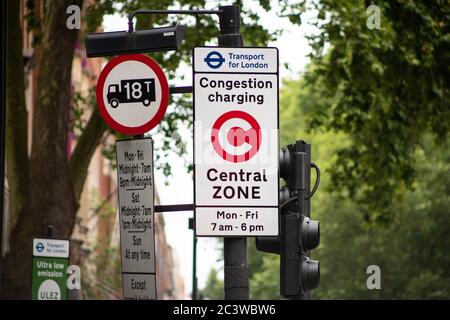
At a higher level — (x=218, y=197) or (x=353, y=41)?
(x=353, y=41)

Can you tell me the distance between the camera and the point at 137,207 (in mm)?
9430

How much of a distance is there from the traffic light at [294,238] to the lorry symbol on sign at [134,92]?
1450 mm

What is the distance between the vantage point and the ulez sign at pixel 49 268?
17.1 meters

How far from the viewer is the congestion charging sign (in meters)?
9.05

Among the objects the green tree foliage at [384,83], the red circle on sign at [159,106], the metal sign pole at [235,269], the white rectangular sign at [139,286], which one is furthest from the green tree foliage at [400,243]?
the metal sign pole at [235,269]

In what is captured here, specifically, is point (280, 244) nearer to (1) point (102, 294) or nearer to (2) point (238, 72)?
(2) point (238, 72)

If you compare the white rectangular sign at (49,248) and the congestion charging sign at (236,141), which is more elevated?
the congestion charging sign at (236,141)

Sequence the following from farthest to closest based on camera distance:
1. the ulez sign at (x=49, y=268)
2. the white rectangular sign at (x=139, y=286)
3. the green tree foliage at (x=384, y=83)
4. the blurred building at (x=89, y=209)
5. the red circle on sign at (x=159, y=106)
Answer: the blurred building at (x=89, y=209)
the green tree foliage at (x=384, y=83)
the ulez sign at (x=49, y=268)
the red circle on sign at (x=159, y=106)
the white rectangular sign at (x=139, y=286)

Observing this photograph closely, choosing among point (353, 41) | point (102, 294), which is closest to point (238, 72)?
point (353, 41)

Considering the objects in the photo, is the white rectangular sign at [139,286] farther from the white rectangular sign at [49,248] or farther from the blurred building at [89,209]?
the blurred building at [89,209]

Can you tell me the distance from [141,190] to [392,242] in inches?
1198

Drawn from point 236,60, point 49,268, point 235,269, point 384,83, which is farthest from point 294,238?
point 384,83

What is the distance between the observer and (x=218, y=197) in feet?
29.7

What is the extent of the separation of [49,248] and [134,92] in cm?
782
